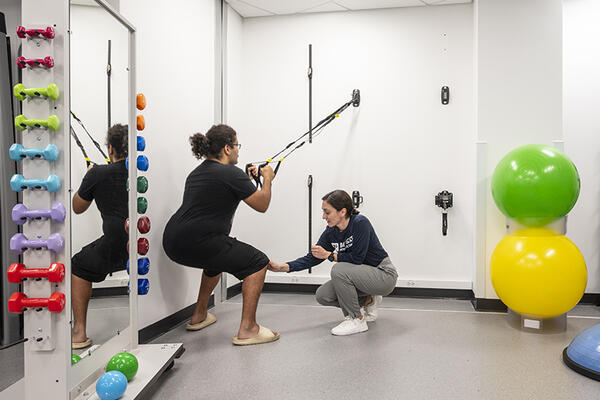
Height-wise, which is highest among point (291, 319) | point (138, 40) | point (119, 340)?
point (138, 40)

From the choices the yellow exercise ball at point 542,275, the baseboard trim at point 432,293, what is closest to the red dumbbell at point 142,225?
the baseboard trim at point 432,293

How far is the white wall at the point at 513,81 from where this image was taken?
3.59 m

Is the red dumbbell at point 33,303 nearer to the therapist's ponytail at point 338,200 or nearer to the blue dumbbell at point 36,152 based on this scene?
the blue dumbbell at point 36,152

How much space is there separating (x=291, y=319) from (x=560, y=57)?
2.93 m

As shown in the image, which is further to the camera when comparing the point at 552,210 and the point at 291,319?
the point at 291,319

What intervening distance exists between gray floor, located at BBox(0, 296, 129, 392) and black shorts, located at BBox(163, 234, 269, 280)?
51 centimetres

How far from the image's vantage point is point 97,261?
210 centimetres

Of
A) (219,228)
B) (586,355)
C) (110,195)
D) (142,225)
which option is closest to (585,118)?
(586,355)

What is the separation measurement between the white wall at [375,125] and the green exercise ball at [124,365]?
8.01 feet

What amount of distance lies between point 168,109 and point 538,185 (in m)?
2.51

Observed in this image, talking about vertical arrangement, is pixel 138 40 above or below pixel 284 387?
above

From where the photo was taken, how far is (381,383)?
2256 mm

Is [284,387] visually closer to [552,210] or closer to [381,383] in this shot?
[381,383]

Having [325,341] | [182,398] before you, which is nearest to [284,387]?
[182,398]
